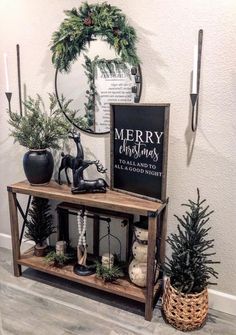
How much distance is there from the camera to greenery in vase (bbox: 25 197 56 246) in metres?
2.12

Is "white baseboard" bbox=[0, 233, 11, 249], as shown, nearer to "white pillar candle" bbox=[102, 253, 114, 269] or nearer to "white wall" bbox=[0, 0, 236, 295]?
"white pillar candle" bbox=[102, 253, 114, 269]

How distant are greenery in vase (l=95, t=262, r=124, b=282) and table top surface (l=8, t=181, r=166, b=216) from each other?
431mm

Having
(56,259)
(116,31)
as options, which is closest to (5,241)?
(56,259)

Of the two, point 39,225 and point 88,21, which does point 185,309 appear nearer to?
point 39,225

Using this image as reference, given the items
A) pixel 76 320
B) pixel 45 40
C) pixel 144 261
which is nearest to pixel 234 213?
pixel 144 261

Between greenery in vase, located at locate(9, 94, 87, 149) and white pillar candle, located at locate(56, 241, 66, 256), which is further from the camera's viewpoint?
white pillar candle, located at locate(56, 241, 66, 256)

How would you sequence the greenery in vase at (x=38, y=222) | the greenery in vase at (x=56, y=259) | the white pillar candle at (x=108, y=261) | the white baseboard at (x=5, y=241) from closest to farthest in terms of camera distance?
the white pillar candle at (x=108, y=261), the greenery in vase at (x=56, y=259), the greenery in vase at (x=38, y=222), the white baseboard at (x=5, y=241)

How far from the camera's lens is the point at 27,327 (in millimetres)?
1617

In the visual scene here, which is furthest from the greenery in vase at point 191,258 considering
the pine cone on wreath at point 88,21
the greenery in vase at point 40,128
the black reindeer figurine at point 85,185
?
the pine cone on wreath at point 88,21

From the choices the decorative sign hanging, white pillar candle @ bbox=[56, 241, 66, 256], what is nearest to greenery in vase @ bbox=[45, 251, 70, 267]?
white pillar candle @ bbox=[56, 241, 66, 256]

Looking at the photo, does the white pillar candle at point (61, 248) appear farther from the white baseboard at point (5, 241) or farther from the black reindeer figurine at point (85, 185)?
the white baseboard at point (5, 241)

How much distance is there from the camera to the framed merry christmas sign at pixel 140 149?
162cm

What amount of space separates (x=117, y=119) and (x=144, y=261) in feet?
2.82

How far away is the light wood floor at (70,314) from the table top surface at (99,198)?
2.08 ft
